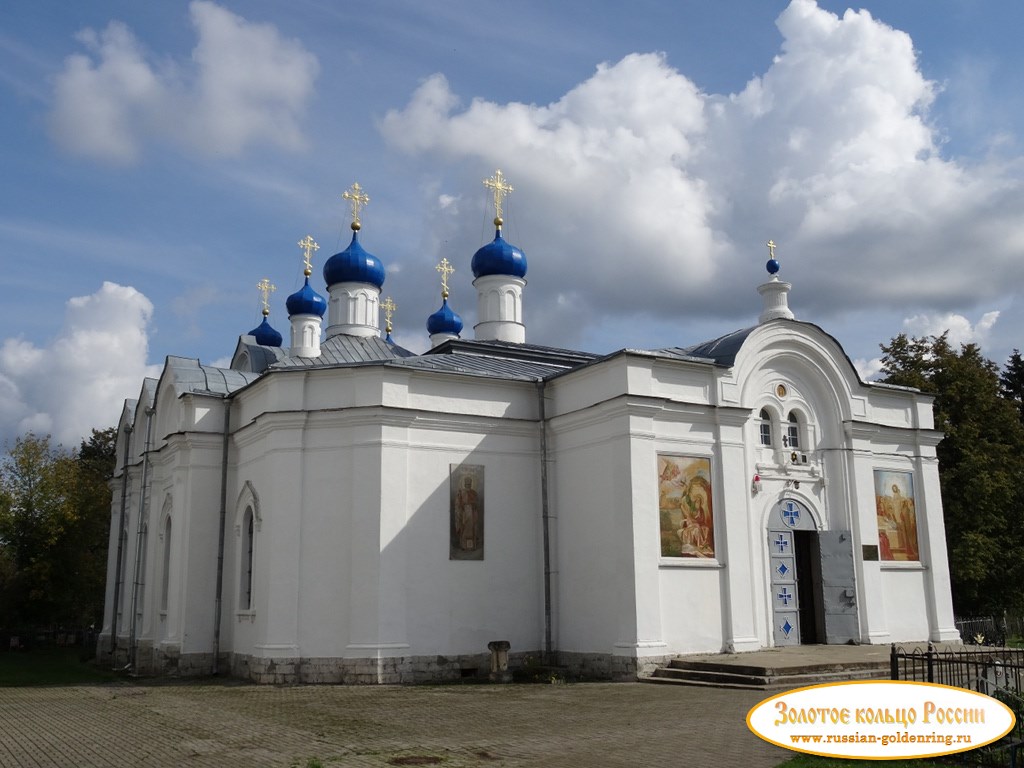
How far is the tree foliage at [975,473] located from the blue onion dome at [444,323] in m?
13.1

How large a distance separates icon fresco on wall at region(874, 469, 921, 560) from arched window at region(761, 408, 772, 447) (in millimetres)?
2731

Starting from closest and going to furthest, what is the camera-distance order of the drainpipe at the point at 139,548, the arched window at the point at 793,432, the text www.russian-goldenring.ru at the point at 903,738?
1. the text www.russian-goldenring.ru at the point at 903,738
2. the arched window at the point at 793,432
3. the drainpipe at the point at 139,548

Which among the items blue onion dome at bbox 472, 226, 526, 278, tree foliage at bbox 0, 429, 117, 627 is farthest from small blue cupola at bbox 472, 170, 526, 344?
tree foliage at bbox 0, 429, 117, 627

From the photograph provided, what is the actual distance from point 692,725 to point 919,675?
6.16 metres

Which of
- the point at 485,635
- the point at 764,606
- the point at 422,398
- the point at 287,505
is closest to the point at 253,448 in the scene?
the point at 287,505

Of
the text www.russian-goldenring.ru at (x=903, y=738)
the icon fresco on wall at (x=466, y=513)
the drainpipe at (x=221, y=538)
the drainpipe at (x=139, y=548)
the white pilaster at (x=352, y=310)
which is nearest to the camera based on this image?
the text www.russian-goldenring.ru at (x=903, y=738)

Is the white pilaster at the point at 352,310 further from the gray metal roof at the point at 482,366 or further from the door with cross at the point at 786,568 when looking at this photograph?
the door with cross at the point at 786,568

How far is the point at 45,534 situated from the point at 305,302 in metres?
12.4

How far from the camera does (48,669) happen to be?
23.8m

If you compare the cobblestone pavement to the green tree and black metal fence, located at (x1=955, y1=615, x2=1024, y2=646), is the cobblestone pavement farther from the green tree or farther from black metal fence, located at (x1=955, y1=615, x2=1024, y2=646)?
the green tree

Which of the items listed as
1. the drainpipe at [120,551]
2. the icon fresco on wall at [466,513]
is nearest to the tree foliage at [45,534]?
the drainpipe at [120,551]

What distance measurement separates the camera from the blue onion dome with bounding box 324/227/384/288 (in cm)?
2467

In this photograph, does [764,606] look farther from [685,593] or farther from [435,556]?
[435,556]

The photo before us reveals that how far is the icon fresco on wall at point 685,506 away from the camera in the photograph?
1641cm
